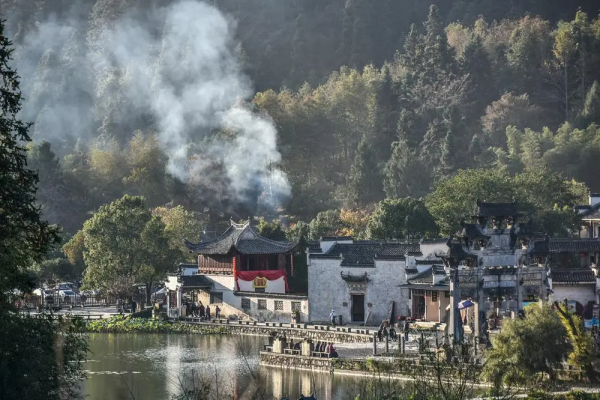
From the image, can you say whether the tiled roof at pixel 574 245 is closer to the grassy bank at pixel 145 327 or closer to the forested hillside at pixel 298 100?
the forested hillside at pixel 298 100

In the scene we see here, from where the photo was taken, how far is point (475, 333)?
5881cm

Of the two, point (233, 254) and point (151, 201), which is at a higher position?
point (151, 201)

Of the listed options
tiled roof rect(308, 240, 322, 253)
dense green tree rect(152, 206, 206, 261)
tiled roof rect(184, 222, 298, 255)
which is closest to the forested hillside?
tiled roof rect(308, 240, 322, 253)

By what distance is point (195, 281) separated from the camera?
8512cm

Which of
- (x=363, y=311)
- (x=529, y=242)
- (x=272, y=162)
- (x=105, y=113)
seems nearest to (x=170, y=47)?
(x=105, y=113)

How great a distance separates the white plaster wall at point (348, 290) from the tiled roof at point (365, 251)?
1.04ft

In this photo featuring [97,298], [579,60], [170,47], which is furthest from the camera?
[170,47]

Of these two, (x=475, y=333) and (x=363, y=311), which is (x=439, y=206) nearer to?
(x=363, y=311)

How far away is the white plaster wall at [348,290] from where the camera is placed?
7525cm

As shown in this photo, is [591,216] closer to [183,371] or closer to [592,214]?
[592,214]

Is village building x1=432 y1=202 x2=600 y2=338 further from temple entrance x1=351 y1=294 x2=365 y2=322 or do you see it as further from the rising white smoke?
the rising white smoke

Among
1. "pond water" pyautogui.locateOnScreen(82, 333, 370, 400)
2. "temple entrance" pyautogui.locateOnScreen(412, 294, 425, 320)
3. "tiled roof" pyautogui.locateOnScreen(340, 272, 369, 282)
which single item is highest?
"tiled roof" pyautogui.locateOnScreen(340, 272, 369, 282)

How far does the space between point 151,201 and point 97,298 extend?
35.5 m

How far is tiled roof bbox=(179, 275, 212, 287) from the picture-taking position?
84438mm
